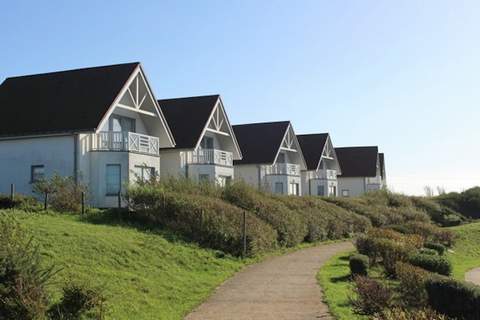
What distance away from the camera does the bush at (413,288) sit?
13.0 metres

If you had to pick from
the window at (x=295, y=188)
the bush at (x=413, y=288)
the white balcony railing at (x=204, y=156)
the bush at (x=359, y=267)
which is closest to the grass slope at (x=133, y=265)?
the bush at (x=359, y=267)

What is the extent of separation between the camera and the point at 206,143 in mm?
41031

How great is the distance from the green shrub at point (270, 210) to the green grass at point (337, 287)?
2957 mm

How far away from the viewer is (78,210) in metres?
22.9

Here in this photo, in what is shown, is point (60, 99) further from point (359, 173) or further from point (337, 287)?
point (359, 173)

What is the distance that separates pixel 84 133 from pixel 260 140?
78.9ft

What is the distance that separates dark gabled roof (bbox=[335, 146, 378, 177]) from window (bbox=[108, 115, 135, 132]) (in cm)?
4043

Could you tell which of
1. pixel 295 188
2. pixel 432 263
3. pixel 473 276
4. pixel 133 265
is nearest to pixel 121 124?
pixel 133 265

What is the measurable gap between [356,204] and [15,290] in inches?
1186

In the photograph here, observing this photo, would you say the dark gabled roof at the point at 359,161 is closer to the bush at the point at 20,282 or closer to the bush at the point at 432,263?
the bush at the point at 432,263

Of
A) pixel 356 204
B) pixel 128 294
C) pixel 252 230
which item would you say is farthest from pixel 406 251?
pixel 356 204

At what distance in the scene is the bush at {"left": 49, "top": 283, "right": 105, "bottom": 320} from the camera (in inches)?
409

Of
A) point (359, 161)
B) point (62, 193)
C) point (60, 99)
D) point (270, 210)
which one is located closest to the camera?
point (62, 193)

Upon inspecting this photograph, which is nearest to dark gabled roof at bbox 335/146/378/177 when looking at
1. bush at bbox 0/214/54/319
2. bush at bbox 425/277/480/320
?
bush at bbox 425/277/480/320
